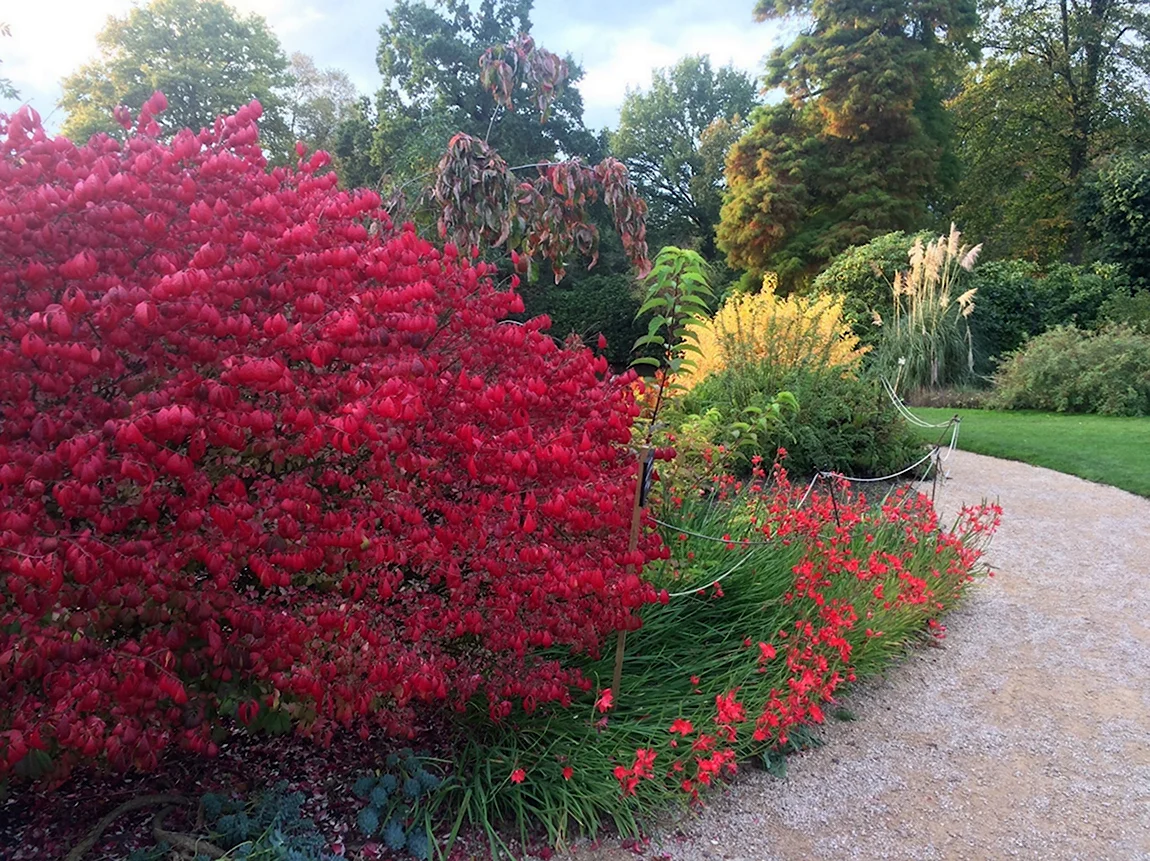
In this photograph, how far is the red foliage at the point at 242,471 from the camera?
5.27 ft

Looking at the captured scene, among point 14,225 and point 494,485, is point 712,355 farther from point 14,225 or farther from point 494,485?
point 14,225

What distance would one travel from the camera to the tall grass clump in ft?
38.0

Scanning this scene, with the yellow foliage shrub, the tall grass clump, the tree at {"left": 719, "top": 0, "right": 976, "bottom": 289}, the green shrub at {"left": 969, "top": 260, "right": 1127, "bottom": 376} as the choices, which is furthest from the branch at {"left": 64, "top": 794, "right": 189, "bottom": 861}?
the tree at {"left": 719, "top": 0, "right": 976, "bottom": 289}

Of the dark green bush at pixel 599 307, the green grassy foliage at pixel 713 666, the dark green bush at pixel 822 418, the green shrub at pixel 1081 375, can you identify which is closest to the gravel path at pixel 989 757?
the green grassy foliage at pixel 713 666

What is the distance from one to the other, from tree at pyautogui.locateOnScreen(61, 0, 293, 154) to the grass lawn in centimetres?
2248

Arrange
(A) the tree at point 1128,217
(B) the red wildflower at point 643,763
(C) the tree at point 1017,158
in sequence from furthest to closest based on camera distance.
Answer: (C) the tree at point 1017,158 < (A) the tree at point 1128,217 < (B) the red wildflower at point 643,763

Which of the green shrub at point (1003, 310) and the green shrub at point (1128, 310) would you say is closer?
the green shrub at point (1128, 310)

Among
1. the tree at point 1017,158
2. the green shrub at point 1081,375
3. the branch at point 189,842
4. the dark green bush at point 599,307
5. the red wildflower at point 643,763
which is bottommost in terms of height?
the branch at point 189,842

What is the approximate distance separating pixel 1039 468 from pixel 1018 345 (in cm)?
696

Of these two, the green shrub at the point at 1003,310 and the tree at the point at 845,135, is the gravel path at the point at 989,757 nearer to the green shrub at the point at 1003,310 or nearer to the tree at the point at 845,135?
the green shrub at the point at 1003,310

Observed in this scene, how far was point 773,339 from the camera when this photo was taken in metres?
7.58

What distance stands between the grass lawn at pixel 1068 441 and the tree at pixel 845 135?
8690 mm

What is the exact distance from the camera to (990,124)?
2180cm

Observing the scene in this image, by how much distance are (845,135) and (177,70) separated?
772 inches
